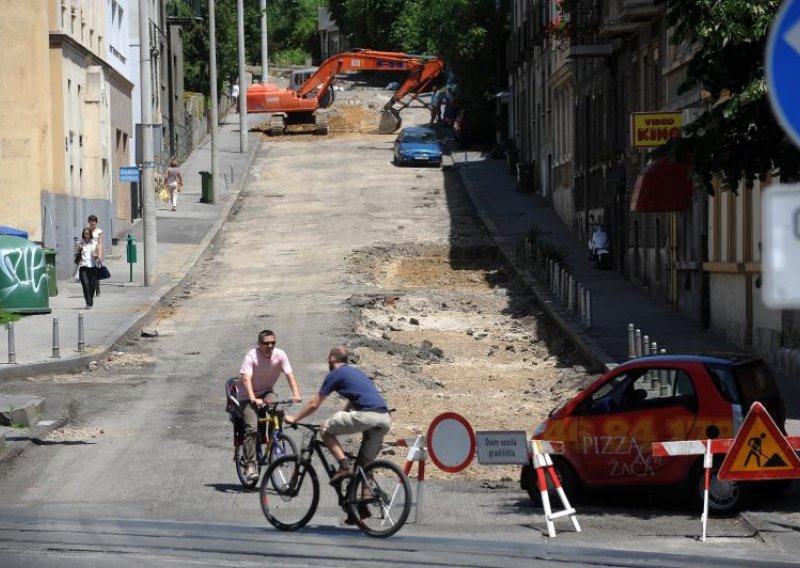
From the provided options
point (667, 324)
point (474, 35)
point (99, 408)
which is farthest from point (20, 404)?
point (474, 35)

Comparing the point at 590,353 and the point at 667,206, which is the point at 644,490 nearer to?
the point at 590,353

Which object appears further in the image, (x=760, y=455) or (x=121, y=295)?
(x=121, y=295)

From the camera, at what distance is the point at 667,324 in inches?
1109

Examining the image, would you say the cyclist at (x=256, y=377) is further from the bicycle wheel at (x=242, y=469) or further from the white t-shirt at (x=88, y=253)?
the white t-shirt at (x=88, y=253)

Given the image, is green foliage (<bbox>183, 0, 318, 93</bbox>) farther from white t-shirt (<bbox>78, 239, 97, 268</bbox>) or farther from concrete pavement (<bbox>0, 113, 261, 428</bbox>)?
white t-shirt (<bbox>78, 239, 97, 268</bbox>)

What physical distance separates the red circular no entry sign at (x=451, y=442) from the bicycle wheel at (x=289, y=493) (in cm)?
102

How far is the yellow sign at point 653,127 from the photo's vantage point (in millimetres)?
27734

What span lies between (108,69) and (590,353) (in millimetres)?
23921

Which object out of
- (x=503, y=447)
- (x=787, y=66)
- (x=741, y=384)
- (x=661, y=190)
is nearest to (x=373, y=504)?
(x=503, y=447)

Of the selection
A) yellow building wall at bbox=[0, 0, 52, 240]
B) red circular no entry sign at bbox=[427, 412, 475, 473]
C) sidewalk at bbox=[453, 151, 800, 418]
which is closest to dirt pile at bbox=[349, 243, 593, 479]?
sidewalk at bbox=[453, 151, 800, 418]

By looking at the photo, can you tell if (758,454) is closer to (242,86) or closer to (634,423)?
(634,423)

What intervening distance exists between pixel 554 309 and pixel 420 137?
3250 centimetres

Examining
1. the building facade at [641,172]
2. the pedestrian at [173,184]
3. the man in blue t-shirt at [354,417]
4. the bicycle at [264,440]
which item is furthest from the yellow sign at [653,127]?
the pedestrian at [173,184]

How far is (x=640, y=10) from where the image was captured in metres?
32.0
